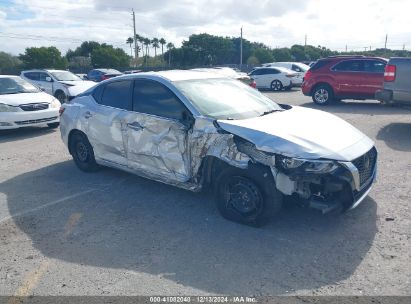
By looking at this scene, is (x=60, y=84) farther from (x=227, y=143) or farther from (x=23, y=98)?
(x=227, y=143)

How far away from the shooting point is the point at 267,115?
4.73m

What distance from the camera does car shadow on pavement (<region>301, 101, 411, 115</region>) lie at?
11.8 m

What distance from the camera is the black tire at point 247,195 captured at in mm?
3906

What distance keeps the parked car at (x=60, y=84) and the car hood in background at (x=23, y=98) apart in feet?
9.69

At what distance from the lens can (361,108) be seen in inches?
503

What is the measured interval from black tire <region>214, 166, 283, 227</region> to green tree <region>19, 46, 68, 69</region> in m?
53.5

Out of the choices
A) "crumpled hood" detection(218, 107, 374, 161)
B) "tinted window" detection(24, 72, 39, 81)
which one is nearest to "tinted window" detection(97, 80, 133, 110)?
"crumpled hood" detection(218, 107, 374, 161)

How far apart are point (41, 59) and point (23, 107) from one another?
47791mm

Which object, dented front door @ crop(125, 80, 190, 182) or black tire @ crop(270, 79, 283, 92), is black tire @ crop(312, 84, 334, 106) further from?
dented front door @ crop(125, 80, 190, 182)

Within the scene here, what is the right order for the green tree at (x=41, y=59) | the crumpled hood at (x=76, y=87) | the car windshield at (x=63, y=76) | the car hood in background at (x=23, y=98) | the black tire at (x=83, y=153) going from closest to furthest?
1. the black tire at (x=83, y=153)
2. the car hood in background at (x=23, y=98)
3. the crumpled hood at (x=76, y=87)
4. the car windshield at (x=63, y=76)
5. the green tree at (x=41, y=59)

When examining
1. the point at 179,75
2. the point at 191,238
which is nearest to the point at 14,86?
the point at 179,75

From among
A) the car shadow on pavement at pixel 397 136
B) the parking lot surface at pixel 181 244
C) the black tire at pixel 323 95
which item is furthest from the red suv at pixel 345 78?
the parking lot surface at pixel 181 244

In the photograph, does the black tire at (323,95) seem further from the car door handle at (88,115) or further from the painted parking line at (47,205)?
the painted parking line at (47,205)

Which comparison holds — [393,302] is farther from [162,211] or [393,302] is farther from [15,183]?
[15,183]
